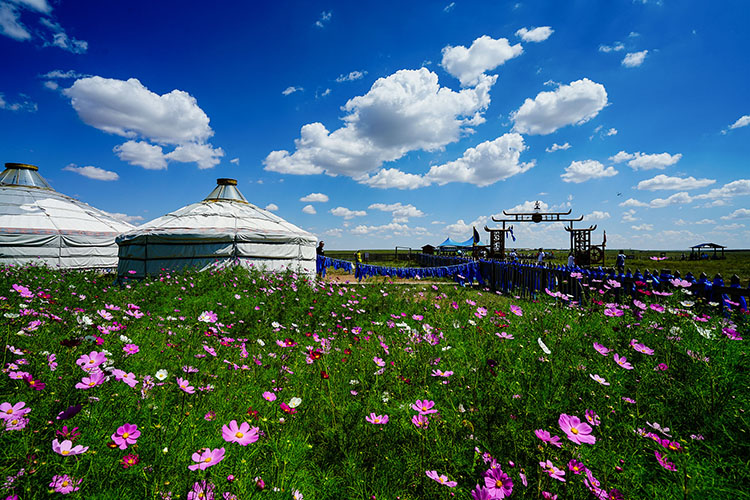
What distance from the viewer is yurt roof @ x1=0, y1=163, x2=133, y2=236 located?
14273mm

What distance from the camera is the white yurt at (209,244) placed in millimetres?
11602

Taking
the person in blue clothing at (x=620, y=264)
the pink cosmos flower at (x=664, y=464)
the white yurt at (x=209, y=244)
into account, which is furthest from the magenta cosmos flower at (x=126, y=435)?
the white yurt at (x=209, y=244)

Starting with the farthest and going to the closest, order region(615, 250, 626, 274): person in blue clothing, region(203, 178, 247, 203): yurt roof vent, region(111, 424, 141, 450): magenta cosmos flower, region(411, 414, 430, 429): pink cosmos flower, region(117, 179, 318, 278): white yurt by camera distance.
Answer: region(203, 178, 247, 203): yurt roof vent → region(117, 179, 318, 278): white yurt → region(615, 250, 626, 274): person in blue clothing → region(411, 414, 430, 429): pink cosmos flower → region(111, 424, 141, 450): magenta cosmos flower

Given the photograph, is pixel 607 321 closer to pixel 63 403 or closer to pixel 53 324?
pixel 63 403

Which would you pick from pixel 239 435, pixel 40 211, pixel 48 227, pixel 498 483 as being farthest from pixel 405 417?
pixel 40 211

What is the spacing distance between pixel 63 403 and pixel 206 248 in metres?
11.1

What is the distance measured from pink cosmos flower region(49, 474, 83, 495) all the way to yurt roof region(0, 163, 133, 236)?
58.4ft

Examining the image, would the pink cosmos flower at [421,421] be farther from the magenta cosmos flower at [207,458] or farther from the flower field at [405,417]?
the magenta cosmos flower at [207,458]

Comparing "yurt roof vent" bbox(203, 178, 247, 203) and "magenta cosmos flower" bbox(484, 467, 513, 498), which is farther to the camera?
"yurt roof vent" bbox(203, 178, 247, 203)

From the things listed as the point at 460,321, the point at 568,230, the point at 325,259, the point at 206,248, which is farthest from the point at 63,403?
the point at 568,230

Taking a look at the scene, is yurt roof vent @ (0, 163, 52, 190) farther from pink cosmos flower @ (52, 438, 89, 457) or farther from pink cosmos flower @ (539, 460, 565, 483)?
pink cosmos flower @ (539, 460, 565, 483)

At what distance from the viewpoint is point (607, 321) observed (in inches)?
125

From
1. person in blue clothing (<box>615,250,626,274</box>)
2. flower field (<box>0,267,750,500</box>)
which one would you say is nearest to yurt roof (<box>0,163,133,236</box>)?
flower field (<box>0,267,750,500</box>)

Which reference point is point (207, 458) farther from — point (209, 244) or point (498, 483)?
point (209, 244)
